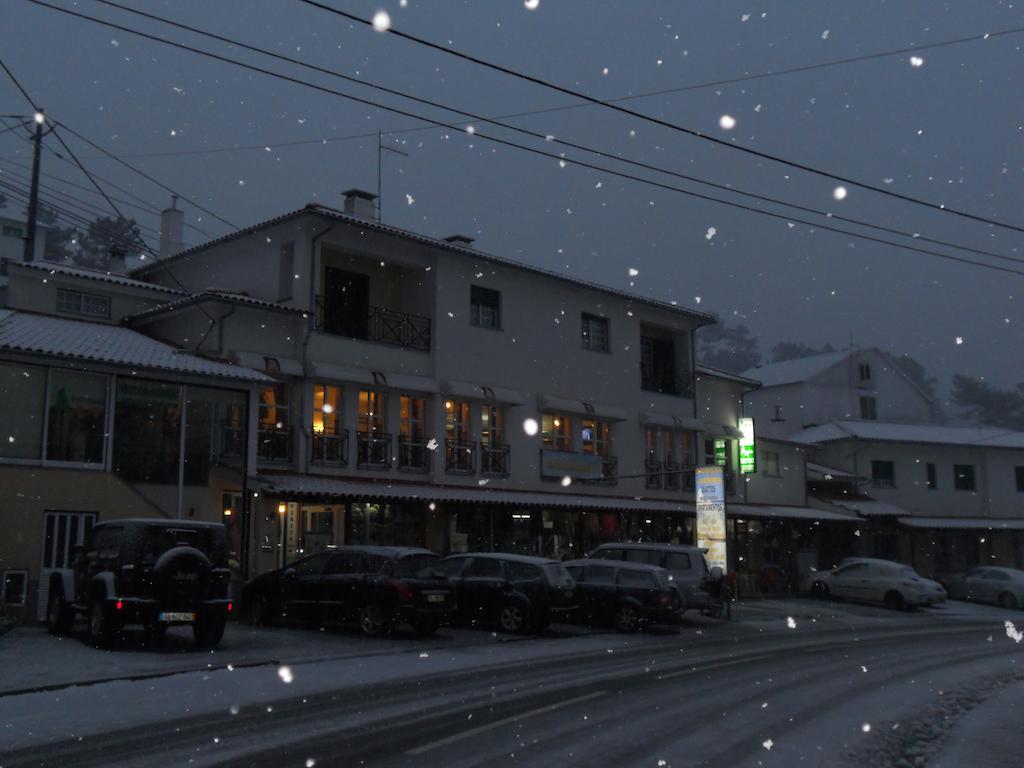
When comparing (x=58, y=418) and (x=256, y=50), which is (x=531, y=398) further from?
(x=256, y=50)

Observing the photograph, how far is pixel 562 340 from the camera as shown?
34.3 meters

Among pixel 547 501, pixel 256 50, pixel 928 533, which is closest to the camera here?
pixel 256 50

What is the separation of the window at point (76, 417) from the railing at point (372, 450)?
7925 millimetres

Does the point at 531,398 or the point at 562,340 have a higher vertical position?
the point at 562,340

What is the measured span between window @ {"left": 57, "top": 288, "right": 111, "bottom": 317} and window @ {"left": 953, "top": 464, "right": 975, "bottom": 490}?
41669 millimetres

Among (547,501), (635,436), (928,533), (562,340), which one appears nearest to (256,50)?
(547,501)

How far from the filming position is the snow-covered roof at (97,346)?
20.3 meters

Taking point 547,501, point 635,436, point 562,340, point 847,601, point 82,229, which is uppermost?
point 82,229

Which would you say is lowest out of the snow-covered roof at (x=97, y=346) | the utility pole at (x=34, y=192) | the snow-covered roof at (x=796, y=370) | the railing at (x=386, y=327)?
the snow-covered roof at (x=97, y=346)

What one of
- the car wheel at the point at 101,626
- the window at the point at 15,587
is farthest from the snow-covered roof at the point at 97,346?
the car wheel at the point at 101,626

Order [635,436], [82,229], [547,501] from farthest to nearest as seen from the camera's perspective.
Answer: [82,229], [635,436], [547,501]

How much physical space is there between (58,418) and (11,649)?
6123mm

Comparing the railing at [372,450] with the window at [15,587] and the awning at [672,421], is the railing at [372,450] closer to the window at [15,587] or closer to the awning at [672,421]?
the window at [15,587]

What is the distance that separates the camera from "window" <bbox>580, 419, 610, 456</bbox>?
115 ft
